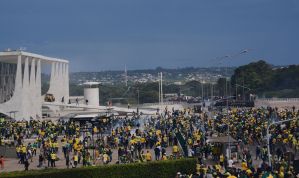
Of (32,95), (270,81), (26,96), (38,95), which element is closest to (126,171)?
(26,96)

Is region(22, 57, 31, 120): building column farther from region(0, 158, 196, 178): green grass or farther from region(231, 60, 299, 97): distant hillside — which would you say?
region(231, 60, 299, 97): distant hillside

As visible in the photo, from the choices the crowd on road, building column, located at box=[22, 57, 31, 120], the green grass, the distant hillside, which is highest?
the distant hillside

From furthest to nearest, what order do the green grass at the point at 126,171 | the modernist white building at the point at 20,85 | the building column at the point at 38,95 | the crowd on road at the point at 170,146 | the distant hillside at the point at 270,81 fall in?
the distant hillside at the point at 270,81 < the building column at the point at 38,95 < the modernist white building at the point at 20,85 < the crowd on road at the point at 170,146 < the green grass at the point at 126,171

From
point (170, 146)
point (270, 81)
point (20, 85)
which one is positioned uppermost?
point (270, 81)

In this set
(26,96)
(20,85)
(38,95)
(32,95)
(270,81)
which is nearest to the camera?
(20,85)

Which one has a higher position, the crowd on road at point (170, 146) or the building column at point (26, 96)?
the building column at point (26, 96)

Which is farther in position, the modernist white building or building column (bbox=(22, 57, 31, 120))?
building column (bbox=(22, 57, 31, 120))

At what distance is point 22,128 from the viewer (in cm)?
4531

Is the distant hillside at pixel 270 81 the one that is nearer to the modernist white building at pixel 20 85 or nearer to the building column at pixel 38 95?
the modernist white building at pixel 20 85

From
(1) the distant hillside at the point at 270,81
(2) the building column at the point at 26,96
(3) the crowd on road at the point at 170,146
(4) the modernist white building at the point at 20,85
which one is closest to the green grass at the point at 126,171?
(3) the crowd on road at the point at 170,146

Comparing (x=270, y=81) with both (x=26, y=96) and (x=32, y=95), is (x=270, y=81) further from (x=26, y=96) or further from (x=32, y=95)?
(x=26, y=96)

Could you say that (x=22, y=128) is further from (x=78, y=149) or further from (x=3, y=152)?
(x=78, y=149)

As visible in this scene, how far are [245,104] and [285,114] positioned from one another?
95.6 feet

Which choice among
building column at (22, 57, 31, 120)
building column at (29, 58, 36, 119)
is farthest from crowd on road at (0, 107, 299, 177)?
building column at (29, 58, 36, 119)
